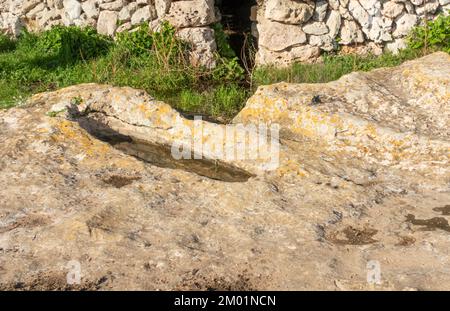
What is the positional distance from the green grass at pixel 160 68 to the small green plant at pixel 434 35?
0.01 metres

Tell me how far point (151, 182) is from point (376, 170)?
1.53m

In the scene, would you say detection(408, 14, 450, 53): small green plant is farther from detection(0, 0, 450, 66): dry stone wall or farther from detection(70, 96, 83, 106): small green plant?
detection(70, 96, 83, 106): small green plant

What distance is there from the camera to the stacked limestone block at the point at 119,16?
26.2 ft

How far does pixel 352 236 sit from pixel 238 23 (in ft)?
20.7

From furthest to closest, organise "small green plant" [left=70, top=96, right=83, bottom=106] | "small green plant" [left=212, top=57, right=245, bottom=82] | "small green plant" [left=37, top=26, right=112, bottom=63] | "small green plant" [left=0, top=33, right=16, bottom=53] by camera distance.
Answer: "small green plant" [left=0, top=33, right=16, bottom=53] < "small green plant" [left=37, top=26, right=112, bottom=63] < "small green plant" [left=212, top=57, right=245, bottom=82] < "small green plant" [left=70, top=96, right=83, bottom=106]

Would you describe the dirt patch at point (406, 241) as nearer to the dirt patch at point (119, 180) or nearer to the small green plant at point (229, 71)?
the dirt patch at point (119, 180)

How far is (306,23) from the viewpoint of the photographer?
8102mm

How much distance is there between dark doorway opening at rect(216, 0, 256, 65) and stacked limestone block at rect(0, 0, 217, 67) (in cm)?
60

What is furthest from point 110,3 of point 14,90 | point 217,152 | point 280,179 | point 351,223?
point 351,223

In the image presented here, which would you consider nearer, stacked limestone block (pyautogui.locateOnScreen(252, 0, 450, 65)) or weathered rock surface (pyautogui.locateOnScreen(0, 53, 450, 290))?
weathered rock surface (pyautogui.locateOnScreen(0, 53, 450, 290))

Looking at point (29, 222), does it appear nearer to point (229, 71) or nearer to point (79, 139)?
point (79, 139)

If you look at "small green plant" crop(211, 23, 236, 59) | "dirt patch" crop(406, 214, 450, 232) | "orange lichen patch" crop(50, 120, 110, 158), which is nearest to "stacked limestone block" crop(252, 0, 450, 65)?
"small green plant" crop(211, 23, 236, 59)

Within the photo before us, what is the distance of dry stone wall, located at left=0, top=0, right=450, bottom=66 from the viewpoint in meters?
7.98

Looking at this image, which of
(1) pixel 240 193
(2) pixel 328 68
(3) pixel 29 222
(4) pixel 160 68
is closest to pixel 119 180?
(3) pixel 29 222
